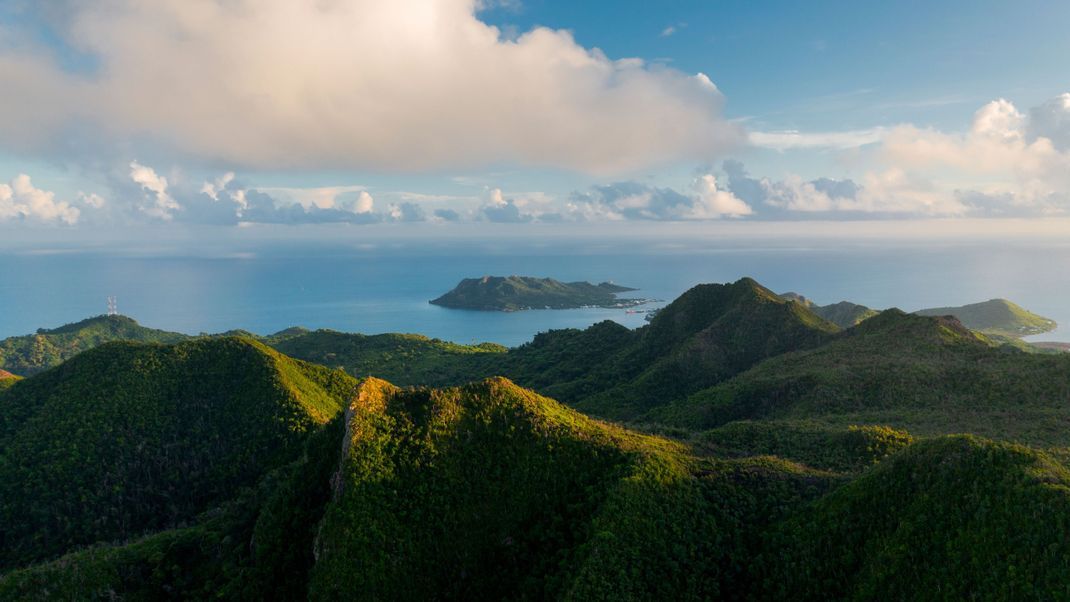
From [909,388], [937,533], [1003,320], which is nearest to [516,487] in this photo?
[937,533]

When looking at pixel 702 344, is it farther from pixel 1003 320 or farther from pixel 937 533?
pixel 1003 320

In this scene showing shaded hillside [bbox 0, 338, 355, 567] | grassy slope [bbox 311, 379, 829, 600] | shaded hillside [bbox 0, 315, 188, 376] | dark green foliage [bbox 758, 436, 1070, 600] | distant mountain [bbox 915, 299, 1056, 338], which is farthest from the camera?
distant mountain [bbox 915, 299, 1056, 338]

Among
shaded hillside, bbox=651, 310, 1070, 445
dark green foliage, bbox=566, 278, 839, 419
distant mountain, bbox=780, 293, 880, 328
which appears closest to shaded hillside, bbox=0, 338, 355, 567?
dark green foliage, bbox=566, 278, 839, 419

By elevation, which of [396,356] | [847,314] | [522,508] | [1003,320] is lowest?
[1003,320]

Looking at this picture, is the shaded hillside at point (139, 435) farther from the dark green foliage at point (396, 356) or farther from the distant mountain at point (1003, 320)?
the distant mountain at point (1003, 320)

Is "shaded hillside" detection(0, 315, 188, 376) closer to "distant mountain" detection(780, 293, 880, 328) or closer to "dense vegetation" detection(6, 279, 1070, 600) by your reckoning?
"dense vegetation" detection(6, 279, 1070, 600)

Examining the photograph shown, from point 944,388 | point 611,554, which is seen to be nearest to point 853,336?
point 944,388
